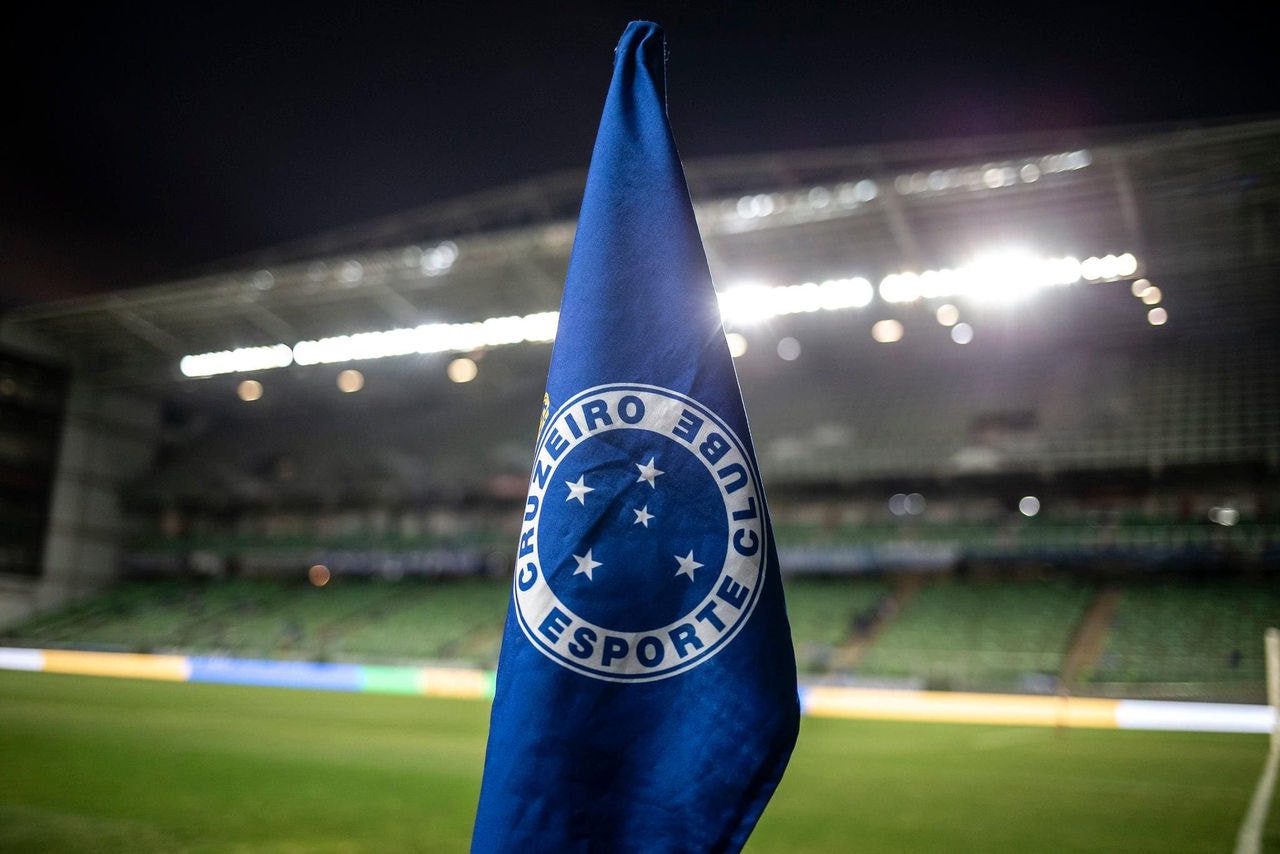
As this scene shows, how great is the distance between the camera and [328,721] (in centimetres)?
1113

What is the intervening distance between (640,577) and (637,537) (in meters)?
0.07

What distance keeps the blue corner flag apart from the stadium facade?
19807 millimetres

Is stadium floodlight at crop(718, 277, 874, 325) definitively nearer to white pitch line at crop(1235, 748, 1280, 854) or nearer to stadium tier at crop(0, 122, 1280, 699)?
stadium tier at crop(0, 122, 1280, 699)

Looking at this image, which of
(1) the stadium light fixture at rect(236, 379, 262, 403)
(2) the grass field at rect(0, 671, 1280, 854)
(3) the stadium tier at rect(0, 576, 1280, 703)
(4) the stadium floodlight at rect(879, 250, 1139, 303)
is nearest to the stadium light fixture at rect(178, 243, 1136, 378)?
(4) the stadium floodlight at rect(879, 250, 1139, 303)

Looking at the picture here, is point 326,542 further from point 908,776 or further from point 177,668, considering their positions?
point 908,776

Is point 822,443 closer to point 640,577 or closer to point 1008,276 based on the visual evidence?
point 1008,276

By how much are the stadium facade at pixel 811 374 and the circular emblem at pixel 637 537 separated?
65.3 feet

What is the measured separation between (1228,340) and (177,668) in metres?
31.0

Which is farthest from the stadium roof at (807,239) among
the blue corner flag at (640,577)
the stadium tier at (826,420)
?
the blue corner flag at (640,577)

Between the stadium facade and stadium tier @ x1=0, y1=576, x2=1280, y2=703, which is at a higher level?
the stadium facade

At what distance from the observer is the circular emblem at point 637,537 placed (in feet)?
5.25

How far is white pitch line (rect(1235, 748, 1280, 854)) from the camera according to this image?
456 cm

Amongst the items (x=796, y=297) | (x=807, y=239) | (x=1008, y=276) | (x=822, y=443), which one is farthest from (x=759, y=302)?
(x=1008, y=276)

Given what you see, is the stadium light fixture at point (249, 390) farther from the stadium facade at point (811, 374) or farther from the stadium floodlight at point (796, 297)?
the stadium floodlight at point (796, 297)
